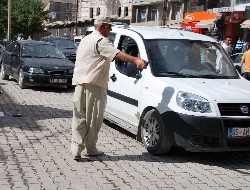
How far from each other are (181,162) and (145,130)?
80cm

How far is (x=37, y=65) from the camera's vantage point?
14.2m

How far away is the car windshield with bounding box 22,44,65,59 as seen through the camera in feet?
50.1

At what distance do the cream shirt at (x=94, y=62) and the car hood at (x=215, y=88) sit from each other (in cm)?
110

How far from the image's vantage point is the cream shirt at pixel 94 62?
240 inches

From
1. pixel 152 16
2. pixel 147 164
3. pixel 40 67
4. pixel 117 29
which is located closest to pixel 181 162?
pixel 147 164

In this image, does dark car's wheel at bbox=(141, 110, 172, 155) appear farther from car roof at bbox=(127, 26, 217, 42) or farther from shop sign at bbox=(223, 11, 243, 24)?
shop sign at bbox=(223, 11, 243, 24)

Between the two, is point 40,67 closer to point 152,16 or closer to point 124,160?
point 124,160

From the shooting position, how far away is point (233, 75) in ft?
25.0

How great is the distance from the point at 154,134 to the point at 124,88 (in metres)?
1.25

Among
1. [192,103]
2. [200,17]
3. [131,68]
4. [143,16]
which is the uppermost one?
[200,17]

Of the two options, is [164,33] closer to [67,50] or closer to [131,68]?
[131,68]

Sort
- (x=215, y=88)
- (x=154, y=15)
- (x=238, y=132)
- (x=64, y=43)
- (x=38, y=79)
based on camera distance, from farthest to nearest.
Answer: (x=154, y=15) → (x=64, y=43) → (x=38, y=79) → (x=215, y=88) → (x=238, y=132)

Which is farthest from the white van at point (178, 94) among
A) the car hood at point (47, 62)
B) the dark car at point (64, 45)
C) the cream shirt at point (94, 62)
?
the dark car at point (64, 45)

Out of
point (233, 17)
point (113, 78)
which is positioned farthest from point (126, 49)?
point (233, 17)
